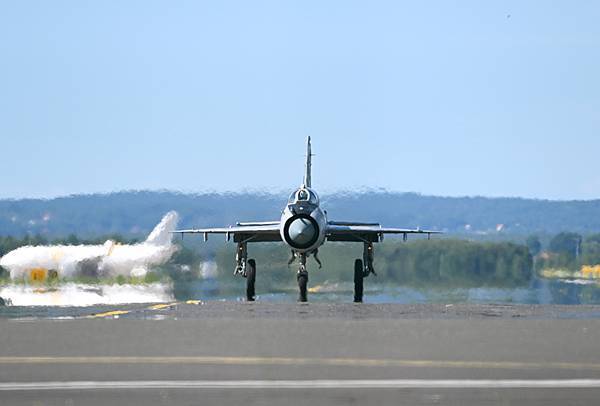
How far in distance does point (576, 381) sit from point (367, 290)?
2049 inches

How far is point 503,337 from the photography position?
76.0 ft

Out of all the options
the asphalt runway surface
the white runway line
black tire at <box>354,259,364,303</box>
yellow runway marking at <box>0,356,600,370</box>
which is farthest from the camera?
black tire at <box>354,259,364,303</box>

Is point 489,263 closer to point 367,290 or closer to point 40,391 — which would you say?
point 367,290

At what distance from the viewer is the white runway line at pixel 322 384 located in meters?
16.0

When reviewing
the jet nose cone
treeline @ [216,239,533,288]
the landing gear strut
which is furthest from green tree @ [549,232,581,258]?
the jet nose cone

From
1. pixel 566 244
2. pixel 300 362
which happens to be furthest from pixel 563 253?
pixel 300 362

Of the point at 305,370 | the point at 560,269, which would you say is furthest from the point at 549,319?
the point at 560,269

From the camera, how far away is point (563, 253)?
329ft

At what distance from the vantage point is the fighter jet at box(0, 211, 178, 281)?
6278cm

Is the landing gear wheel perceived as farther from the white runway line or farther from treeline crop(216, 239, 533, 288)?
the white runway line

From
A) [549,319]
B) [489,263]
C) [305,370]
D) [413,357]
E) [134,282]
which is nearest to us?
[305,370]

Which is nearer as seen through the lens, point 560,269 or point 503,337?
point 503,337

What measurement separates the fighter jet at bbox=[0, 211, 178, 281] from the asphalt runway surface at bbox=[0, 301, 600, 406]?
108 ft

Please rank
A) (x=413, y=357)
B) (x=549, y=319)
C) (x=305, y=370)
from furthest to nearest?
1. (x=549, y=319)
2. (x=413, y=357)
3. (x=305, y=370)
